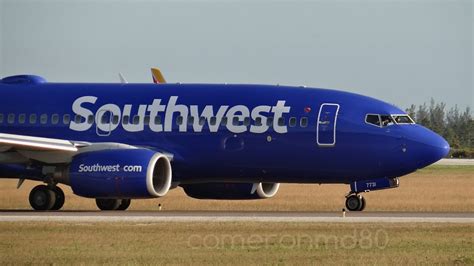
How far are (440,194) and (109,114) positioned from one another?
55.4 feet

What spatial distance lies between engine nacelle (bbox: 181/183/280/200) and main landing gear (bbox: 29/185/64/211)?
14.7 ft

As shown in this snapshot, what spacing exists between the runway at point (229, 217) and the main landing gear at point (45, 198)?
1.16 m

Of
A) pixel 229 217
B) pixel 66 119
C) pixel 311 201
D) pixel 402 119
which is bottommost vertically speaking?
pixel 229 217

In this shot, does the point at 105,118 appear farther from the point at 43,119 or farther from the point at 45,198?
the point at 45,198

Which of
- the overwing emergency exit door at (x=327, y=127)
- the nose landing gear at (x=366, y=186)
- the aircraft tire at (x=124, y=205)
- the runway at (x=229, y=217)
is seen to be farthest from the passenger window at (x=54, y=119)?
the nose landing gear at (x=366, y=186)

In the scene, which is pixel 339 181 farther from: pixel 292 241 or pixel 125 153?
pixel 292 241

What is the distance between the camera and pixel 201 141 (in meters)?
40.1

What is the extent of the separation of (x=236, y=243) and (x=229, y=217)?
25.9ft

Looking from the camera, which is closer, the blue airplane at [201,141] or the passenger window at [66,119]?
the blue airplane at [201,141]

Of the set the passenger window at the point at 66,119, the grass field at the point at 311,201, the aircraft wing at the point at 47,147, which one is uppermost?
the passenger window at the point at 66,119

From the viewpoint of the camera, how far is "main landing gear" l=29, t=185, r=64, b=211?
3987cm

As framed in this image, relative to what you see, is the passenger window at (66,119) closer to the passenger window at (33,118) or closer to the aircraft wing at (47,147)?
the passenger window at (33,118)

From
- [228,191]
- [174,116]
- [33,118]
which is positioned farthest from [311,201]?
[33,118]

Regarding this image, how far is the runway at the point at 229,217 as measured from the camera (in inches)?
1329
